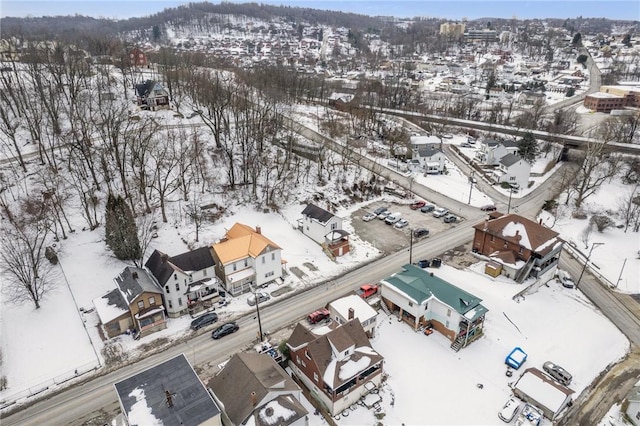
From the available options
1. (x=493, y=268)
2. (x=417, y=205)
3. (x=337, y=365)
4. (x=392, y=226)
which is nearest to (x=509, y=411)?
(x=337, y=365)

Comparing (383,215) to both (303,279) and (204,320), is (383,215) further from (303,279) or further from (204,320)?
(204,320)

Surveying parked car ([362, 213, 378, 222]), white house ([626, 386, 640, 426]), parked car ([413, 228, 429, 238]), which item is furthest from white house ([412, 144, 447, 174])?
white house ([626, 386, 640, 426])

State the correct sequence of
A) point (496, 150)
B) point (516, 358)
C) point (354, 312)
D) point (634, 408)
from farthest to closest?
1. point (496, 150)
2. point (354, 312)
3. point (516, 358)
4. point (634, 408)

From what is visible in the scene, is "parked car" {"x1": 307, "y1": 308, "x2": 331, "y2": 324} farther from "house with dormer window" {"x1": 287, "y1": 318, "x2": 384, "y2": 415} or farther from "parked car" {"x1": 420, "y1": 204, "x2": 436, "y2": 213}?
"parked car" {"x1": 420, "y1": 204, "x2": 436, "y2": 213}

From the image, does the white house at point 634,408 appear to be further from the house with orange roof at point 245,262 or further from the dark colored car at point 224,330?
the house with orange roof at point 245,262

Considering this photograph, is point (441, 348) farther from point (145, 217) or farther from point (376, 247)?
point (145, 217)

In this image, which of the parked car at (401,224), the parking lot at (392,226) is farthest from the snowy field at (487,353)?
the parked car at (401,224)
